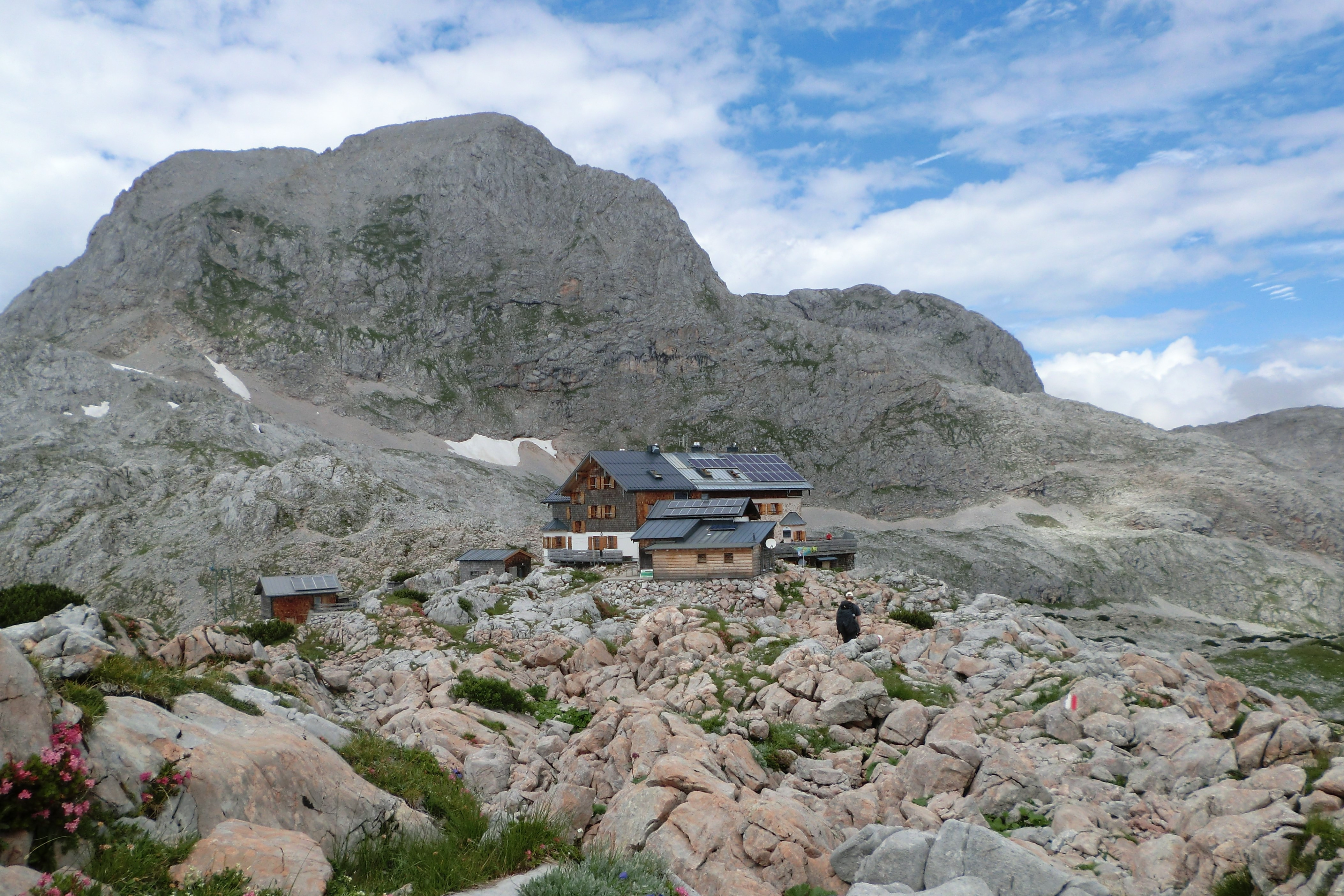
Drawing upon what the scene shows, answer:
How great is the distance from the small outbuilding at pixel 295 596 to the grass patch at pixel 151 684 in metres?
43.2

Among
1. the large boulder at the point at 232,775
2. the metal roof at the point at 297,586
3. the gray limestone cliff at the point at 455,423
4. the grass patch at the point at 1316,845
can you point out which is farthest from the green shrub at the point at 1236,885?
the gray limestone cliff at the point at 455,423

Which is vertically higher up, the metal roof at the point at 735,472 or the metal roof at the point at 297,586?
the metal roof at the point at 735,472

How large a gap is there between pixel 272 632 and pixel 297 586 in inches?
770

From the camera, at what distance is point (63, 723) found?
798 cm

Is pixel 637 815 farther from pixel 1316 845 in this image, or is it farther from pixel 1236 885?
pixel 1316 845

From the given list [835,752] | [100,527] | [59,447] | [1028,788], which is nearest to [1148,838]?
[1028,788]

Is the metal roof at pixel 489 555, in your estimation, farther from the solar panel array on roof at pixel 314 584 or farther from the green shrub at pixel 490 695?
the green shrub at pixel 490 695

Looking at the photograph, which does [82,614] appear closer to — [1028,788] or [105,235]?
[1028,788]

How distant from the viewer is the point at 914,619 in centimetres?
3334


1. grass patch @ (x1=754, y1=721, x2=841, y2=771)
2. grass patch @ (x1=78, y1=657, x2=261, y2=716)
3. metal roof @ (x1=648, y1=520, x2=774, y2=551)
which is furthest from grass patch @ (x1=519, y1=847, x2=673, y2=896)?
metal roof @ (x1=648, y1=520, x2=774, y2=551)

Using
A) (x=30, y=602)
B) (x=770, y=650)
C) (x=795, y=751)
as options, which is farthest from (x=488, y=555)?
(x=795, y=751)

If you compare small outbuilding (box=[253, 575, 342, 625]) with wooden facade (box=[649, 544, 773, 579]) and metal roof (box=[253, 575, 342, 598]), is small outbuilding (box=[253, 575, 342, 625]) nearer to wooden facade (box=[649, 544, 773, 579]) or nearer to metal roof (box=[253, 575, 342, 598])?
metal roof (box=[253, 575, 342, 598])

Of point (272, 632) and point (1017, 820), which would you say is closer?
point (1017, 820)

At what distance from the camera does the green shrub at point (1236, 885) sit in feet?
32.5
